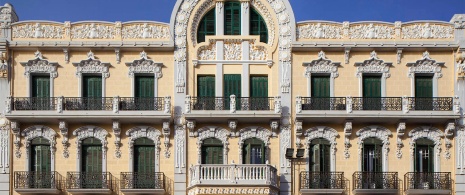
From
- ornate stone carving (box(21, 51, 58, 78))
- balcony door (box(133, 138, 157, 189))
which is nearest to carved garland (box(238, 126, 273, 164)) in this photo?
balcony door (box(133, 138, 157, 189))

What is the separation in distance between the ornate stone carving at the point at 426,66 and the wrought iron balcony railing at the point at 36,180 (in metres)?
15.8

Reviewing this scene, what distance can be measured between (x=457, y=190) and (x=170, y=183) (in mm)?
12074

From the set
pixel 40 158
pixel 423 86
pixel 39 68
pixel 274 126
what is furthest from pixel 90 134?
pixel 423 86

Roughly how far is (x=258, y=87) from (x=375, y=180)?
6.33 metres

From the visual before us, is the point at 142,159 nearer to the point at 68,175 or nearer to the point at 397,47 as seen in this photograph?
the point at 68,175

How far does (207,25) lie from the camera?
33.9 meters

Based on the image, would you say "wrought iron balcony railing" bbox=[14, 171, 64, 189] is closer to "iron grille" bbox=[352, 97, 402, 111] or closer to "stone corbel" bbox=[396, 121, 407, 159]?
"iron grille" bbox=[352, 97, 402, 111]

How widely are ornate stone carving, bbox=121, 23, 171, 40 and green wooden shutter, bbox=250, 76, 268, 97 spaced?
4.18m

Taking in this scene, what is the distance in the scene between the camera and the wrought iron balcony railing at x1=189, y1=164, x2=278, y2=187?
30734mm

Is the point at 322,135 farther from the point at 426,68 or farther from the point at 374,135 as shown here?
the point at 426,68

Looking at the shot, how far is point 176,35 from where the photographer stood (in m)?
33.5

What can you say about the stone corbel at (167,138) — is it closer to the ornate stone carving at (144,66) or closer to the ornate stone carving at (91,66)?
the ornate stone carving at (144,66)

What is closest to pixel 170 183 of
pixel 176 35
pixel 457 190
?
pixel 176 35

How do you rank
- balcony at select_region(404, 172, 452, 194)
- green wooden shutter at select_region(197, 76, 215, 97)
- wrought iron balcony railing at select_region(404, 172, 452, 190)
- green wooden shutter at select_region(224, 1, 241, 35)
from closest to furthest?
balcony at select_region(404, 172, 452, 194)
wrought iron balcony railing at select_region(404, 172, 452, 190)
green wooden shutter at select_region(197, 76, 215, 97)
green wooden shutter at select_region(224, 1, 241, 35)
